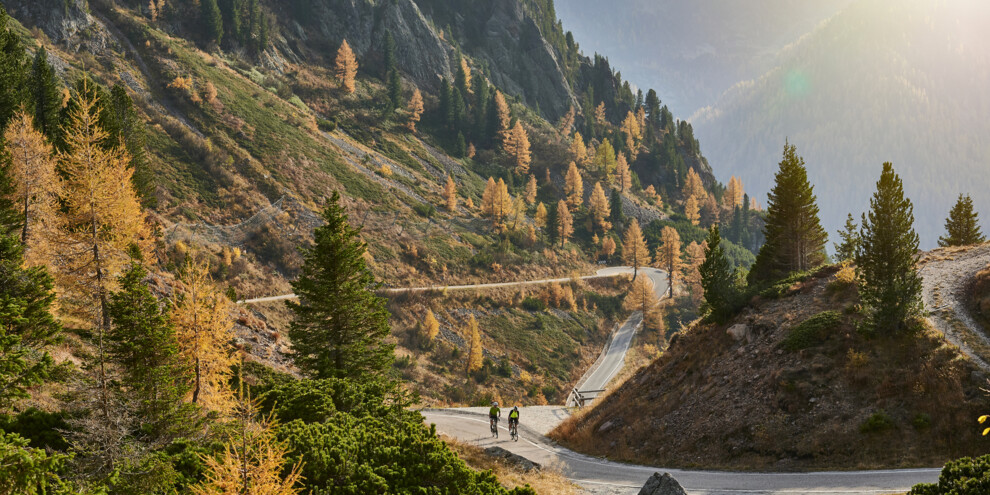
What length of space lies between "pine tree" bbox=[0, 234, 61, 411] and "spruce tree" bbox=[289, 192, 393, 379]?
892 cm

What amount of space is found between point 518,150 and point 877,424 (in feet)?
399

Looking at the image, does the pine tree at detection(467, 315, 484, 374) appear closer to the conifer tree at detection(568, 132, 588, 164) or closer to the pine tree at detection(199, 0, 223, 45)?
the conifer tree at detection(568, 132, 588, 164)

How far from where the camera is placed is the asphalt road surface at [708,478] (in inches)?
564

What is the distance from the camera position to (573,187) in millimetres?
124625

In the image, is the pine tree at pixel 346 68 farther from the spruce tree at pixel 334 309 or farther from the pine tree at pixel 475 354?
the spruce tree at pixel 334 309

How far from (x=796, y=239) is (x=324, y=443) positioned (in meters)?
34.4

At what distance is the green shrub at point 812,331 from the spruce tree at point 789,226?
39.6ft

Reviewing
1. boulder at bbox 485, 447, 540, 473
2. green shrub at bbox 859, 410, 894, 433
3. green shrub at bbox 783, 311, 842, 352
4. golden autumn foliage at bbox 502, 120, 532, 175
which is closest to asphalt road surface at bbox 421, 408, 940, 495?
boulder at bbox 485, 447, 540, 473

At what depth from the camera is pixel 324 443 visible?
12055 mm

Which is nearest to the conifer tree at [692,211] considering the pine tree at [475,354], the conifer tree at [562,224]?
the conifer tree at [562,224]

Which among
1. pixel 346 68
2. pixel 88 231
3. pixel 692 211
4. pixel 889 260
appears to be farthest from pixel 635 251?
pixel 88 231

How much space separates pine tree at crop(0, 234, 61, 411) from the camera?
34.5 feet

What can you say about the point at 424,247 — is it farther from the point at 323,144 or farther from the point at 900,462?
the point at 900,462

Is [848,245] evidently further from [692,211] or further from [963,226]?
[692,211]
